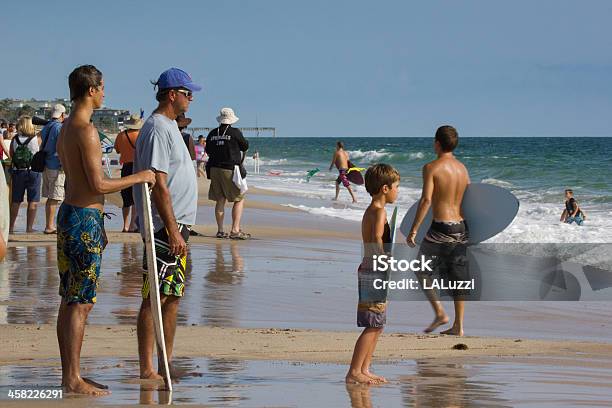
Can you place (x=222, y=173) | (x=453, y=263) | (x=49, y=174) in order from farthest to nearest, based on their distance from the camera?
(x=222, y=173)
(x=49, y=174)
(x=453, y=263)

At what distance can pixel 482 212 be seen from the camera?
8.66 m

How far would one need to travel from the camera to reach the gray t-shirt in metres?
5.80

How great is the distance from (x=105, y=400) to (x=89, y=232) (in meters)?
0.84

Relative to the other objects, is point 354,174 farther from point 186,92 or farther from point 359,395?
point 359,395

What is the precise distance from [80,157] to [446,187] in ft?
11.5

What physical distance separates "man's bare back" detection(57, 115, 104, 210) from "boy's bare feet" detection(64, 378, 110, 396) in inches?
34.9

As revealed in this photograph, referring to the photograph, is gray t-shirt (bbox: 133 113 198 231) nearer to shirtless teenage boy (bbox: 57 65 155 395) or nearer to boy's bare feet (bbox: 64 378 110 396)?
shirtless teenage boy (bbox: 57 65 155 395)

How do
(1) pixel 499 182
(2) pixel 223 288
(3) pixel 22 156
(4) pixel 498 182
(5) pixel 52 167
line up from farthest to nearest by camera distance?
(4) pixel 498 182 → (1) pixel 499 182 → (3) pixel 22 156 → (5) pixel 52 167 → (2) pixel 223 288

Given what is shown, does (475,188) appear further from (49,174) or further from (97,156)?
(49,174)

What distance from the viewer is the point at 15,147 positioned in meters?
13.6

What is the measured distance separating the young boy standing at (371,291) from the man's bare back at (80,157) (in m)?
1.46

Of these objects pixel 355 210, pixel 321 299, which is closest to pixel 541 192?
pixel 355 210

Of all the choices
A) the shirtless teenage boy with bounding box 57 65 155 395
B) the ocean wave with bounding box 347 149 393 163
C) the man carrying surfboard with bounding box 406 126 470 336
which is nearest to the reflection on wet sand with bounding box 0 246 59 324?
the shirtless teenage boy with bounding box 57 65 155 395

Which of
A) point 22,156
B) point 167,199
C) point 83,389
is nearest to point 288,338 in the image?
point 167,199
